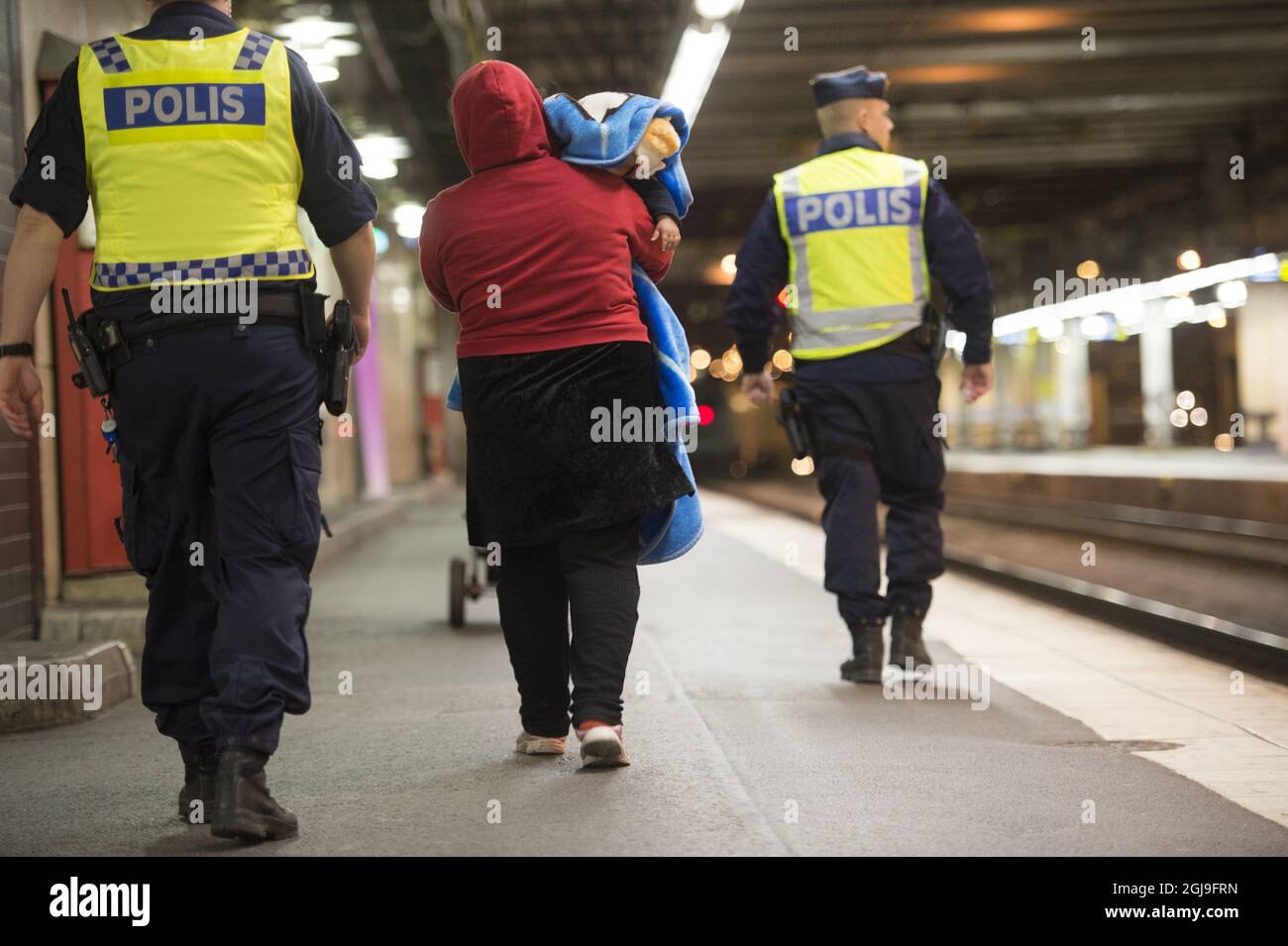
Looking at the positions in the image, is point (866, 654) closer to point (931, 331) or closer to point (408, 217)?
point (931, 331)

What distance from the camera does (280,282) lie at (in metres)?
3.41

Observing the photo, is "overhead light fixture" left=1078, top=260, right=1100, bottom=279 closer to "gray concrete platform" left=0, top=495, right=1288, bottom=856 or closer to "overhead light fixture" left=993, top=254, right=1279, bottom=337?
"overhead light fixture" left=993, top=254, right=1279, bottom=337

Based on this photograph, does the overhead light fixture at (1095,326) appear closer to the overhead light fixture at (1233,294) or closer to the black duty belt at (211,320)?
the overhead light fixture at (1233,294)

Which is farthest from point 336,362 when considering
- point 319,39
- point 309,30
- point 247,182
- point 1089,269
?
point 1089,269

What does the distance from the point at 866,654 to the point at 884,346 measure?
3.58 feet

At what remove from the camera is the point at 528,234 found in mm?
4031

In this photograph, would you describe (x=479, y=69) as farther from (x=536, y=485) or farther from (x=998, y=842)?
(x=998, y=842)

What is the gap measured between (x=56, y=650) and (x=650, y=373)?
2416mm

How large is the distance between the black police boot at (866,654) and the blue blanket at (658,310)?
1.39 meters

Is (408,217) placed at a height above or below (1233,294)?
above

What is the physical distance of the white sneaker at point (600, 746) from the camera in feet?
12.8

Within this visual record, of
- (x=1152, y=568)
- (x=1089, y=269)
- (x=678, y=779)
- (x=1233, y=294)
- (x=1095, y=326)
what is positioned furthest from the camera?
(x=1095, y=326)

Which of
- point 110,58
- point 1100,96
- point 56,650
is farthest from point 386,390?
point 110,58

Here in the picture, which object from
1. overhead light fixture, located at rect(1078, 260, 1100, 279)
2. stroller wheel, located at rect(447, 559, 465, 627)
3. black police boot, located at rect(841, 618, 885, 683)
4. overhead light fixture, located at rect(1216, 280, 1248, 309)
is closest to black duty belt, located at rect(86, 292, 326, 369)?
black police boot, located at rect(841, 618, 885, 683)
